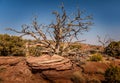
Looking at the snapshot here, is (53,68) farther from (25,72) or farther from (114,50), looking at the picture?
(114,50)

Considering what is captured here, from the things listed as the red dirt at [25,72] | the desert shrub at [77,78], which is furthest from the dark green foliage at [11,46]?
the desert shrub at [77,78]

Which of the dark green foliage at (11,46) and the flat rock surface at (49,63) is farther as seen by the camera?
the dark green foliage at (11,46)

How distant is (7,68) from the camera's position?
17.6m

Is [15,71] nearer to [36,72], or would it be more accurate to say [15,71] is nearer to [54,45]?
[36,72]

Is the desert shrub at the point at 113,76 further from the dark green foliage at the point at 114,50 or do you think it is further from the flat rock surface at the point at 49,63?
the dark green foliage at the point at 114,50

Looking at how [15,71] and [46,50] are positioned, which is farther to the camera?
[46,50]

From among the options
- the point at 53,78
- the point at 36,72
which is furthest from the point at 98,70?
the point at 36,72

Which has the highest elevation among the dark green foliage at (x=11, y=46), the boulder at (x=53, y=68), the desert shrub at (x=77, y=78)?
the dark green foliage at (x=11, y=46)

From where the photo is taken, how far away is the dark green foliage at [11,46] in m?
24.8

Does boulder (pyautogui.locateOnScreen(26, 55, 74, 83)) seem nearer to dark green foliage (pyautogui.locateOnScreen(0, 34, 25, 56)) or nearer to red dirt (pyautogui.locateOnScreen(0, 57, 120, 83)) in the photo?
red dirt (pyautogui.locateOnScreen(0, 57, 120, 83))

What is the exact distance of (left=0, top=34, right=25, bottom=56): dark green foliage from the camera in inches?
976

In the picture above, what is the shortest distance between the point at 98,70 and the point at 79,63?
179 cm

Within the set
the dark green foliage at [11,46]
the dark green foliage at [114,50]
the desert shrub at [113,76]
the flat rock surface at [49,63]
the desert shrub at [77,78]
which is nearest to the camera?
the desert shrub at [113,76]

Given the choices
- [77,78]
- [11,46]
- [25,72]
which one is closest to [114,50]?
[11,46]
